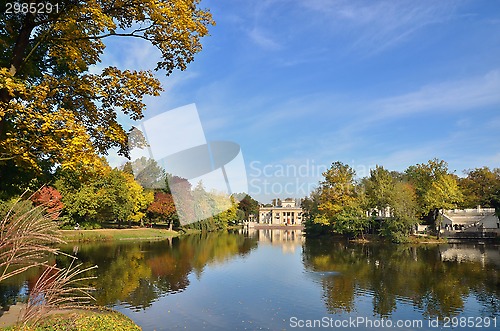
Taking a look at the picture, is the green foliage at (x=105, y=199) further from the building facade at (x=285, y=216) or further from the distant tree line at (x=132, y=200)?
the building facade at (x=285, y=216)

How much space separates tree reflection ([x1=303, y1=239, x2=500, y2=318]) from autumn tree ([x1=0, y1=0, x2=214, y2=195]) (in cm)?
1211

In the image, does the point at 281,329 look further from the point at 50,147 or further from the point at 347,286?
the point at 50,147

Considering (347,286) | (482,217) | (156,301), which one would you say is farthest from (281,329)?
(482,217)

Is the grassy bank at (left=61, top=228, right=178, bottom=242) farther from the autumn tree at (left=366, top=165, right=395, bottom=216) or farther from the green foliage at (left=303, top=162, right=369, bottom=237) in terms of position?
the autumn tree at (left=366, top=165, right=395, bottom=216)

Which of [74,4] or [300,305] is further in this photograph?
[300,305]

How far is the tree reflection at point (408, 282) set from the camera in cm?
1623

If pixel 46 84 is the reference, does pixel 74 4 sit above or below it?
above

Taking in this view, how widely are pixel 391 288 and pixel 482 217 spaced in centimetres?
4139

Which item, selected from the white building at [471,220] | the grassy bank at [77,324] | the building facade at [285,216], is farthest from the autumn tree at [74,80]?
the building facade at [285,216]

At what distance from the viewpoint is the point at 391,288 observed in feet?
63.5

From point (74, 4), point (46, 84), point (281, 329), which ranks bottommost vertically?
point (281, 329)

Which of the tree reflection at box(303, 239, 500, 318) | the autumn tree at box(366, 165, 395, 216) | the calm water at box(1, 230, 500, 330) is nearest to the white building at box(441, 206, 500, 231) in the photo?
the autumn tree at box(366, 165, 395, 216)

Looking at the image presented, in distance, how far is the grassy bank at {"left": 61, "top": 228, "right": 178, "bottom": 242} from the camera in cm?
4156

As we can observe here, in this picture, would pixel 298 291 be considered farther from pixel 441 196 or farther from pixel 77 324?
pixel 441 196
